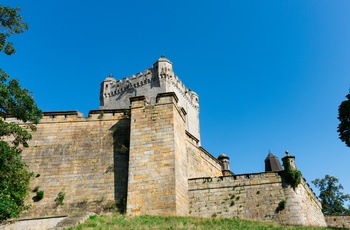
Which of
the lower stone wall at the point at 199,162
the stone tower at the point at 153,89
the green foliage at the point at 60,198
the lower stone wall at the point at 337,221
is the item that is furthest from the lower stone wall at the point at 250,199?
the stone tower at the point at 153,89

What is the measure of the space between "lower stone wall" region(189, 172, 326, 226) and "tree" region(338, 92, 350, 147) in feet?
21.6

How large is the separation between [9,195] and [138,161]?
18.4ft

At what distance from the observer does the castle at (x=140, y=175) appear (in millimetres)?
15898

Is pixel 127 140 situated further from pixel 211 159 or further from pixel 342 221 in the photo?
pixel 342 221

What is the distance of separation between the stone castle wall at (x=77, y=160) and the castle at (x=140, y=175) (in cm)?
4

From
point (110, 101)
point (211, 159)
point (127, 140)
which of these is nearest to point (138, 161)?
point (127, 140)

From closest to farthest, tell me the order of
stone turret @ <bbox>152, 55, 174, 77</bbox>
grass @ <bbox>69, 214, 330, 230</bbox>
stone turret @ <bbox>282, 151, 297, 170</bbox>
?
grass @ <bbox>69, 214, 330, 230</bbox>, stone turret @ <bbox>282, 151, 297, 170</bbox>, stone turret @ <bbox>152, 55, 174, 77</bbox>

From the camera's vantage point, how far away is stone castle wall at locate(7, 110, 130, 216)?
16391mm

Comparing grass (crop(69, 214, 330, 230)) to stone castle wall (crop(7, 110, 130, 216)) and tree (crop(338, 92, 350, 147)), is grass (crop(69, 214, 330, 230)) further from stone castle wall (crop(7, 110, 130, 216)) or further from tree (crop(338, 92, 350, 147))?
tree (crop(338, 92, 350, 147))

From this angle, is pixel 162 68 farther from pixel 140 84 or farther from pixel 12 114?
pixel 12 114

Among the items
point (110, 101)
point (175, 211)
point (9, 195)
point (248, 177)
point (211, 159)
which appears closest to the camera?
point (9, 195)

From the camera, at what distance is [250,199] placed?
Answer: 55.9 ft

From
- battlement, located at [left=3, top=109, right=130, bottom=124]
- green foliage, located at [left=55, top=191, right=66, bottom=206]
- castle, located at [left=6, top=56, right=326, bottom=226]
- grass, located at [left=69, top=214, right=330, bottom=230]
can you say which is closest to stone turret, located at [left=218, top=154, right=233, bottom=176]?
castle, located at [left=6, top=56, right=326, bottom=226]

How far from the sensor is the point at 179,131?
1803cm
